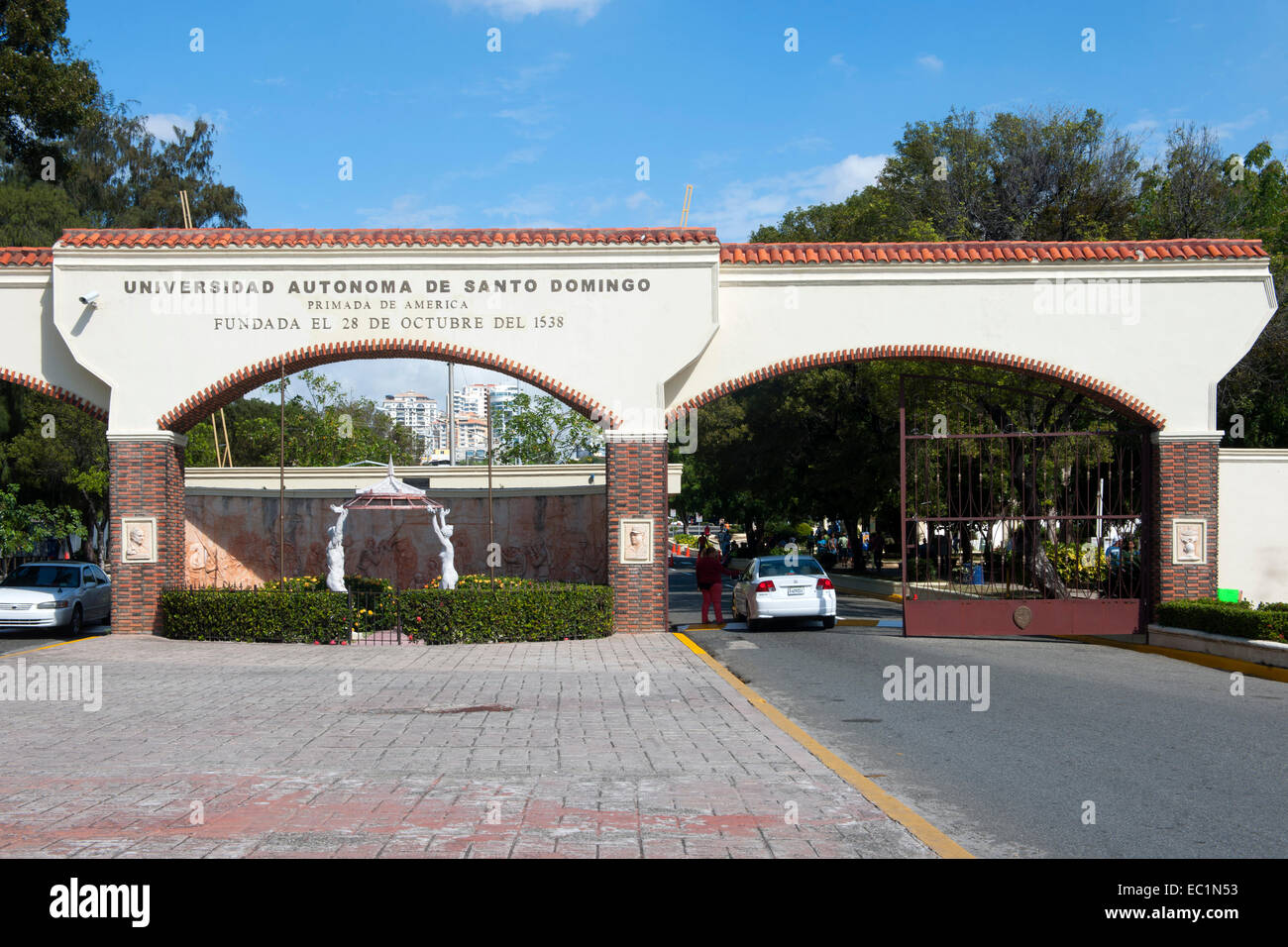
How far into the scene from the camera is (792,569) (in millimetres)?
21500

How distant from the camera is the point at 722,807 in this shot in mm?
7078

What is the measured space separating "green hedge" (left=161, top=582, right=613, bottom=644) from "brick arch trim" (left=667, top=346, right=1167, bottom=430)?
4055mm

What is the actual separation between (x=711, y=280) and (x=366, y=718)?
37.1 ft

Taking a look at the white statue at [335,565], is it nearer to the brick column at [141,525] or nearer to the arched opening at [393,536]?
the brick column at [141,525]

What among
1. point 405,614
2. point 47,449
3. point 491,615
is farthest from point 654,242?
point 47,449

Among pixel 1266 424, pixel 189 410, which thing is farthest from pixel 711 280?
pixel 1266 424

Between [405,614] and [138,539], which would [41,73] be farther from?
[405,614]

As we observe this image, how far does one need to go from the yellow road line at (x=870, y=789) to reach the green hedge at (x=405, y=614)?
251 inches

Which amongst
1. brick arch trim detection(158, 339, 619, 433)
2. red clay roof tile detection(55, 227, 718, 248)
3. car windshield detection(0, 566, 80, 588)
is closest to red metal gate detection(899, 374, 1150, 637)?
red clay roof tile detection(55, 227, 718, 248)

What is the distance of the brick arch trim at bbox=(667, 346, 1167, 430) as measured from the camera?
65.2 ft

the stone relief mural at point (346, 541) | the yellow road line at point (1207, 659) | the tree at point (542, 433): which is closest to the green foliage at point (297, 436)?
the tree at point (542, 433)

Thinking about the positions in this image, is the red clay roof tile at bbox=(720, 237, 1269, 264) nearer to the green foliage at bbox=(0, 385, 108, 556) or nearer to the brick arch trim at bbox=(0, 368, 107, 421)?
the brick arch trim at bbox=(0, 368, 107, 421)

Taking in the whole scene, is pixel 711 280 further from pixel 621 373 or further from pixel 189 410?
pixel 189 410

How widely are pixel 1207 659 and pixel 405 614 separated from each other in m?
12.2
